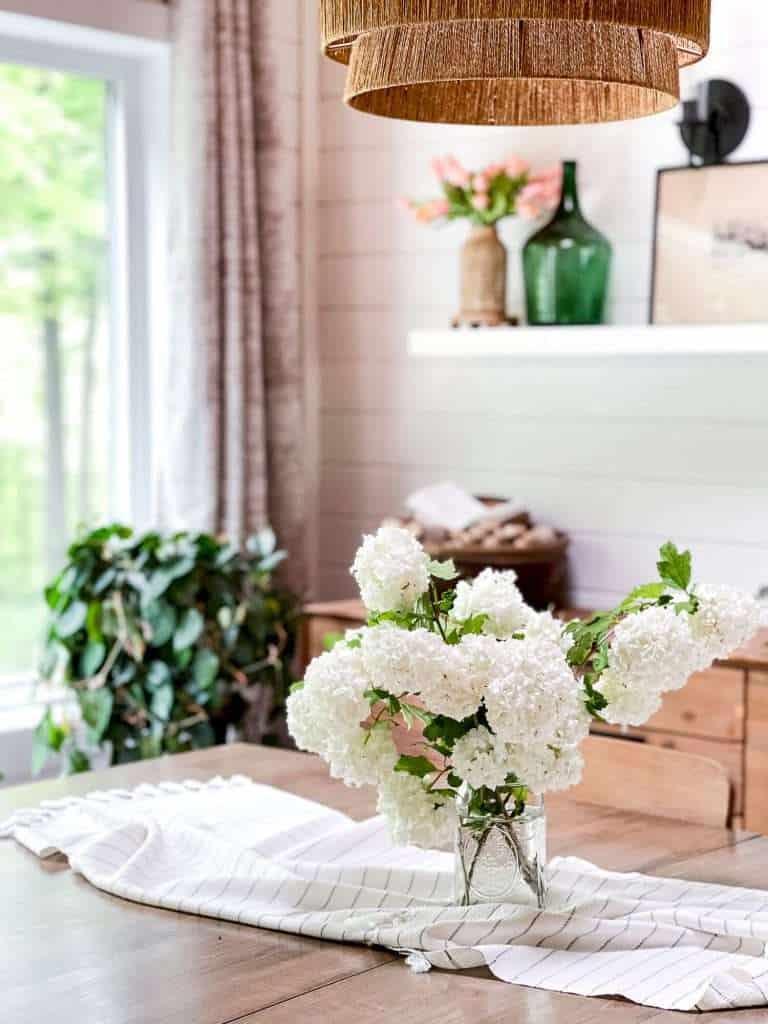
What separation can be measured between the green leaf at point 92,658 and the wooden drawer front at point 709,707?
119 centimetres

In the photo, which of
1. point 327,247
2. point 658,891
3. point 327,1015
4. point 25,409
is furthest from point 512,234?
point 327,1015

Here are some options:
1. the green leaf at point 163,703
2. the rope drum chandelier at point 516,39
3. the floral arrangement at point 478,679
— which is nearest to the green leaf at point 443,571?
the floral arrangement at point 478,679

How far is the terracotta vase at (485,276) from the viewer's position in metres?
3.55

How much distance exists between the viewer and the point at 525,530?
139 inches

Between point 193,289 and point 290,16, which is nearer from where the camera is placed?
point 193,289

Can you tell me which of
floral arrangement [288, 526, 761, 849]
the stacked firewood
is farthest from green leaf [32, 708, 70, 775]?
floral arrangement [288, 526, 761, 849]

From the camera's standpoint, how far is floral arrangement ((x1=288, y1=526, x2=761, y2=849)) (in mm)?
1486

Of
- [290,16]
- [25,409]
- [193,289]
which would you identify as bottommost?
[25,409]

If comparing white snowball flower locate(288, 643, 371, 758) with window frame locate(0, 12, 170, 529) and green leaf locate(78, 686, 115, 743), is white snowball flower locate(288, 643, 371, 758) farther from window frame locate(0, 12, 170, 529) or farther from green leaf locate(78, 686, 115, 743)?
window frame locate(0, 12, 170, 529)

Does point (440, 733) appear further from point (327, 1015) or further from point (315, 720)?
point (327, 1015)

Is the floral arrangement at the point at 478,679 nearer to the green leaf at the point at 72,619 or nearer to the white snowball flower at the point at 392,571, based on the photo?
the white snowball flower at the point at 392,571

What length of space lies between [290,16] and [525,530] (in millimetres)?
1435

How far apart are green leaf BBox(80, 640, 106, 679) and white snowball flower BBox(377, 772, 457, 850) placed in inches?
73.7

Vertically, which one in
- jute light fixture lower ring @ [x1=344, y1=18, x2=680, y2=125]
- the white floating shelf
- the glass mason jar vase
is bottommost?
the glass mason jar vase
